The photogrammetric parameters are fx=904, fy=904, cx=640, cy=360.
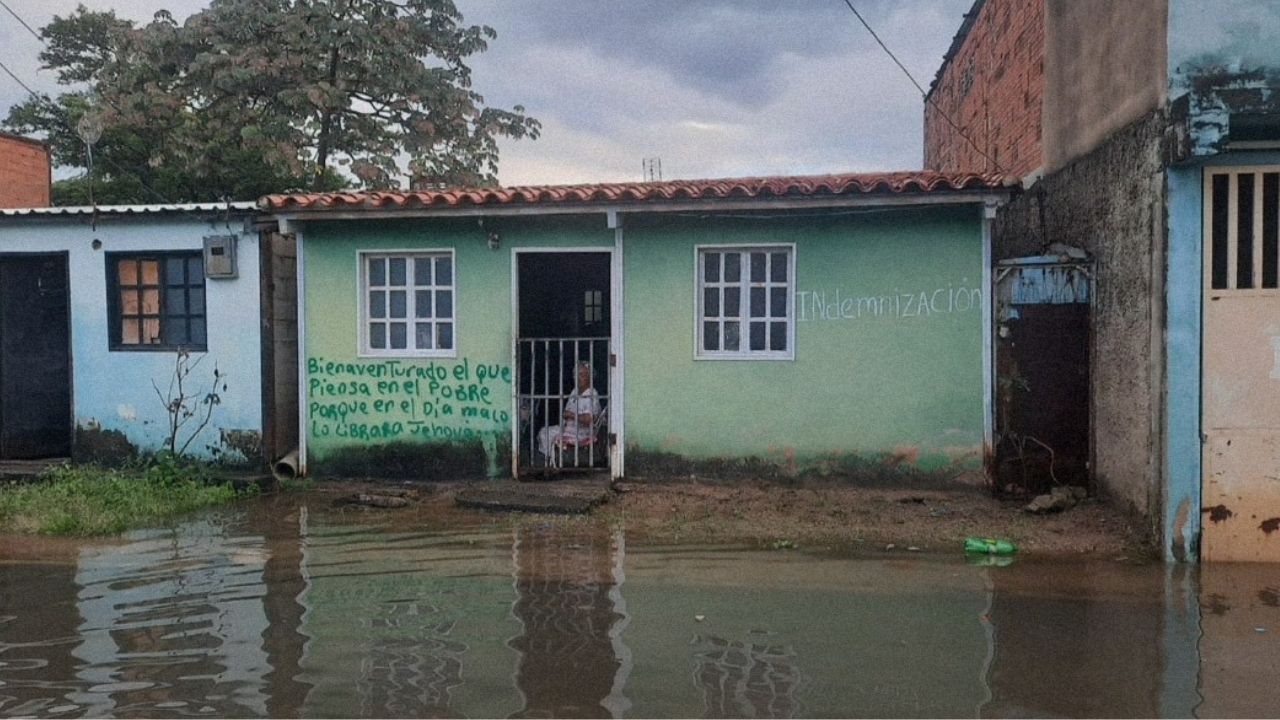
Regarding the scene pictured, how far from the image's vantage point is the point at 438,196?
885 centimetres

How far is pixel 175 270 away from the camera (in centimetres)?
1004

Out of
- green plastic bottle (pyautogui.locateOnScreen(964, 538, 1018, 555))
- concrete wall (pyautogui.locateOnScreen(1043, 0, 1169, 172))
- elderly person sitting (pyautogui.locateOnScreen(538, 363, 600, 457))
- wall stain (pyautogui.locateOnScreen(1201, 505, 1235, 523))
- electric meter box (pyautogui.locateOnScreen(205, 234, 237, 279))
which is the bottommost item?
green plastic bottle (pyautogui.locateOnScreen(964, 538, 1018, 555))

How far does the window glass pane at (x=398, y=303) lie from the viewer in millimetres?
9570

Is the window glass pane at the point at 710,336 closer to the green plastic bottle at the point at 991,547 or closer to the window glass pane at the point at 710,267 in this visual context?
the window glass pane at the point at 710,267

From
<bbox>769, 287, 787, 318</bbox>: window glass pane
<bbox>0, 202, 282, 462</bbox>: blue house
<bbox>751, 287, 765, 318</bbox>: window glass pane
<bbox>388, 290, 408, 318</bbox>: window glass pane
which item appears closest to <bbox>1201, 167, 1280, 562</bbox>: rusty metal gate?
<bbox>769, 287, 787, 318</bbox>: window glass pane

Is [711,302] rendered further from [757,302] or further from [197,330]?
[197,330]

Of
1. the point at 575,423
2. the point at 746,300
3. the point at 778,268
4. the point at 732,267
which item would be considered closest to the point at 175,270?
the point at 575,423

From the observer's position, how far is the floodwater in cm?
414

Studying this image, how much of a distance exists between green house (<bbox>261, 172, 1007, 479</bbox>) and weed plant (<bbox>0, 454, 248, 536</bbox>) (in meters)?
1.17

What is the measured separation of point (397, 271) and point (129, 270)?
3171 mm

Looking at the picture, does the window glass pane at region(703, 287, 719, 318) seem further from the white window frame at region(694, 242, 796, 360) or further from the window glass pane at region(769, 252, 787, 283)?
the window glass pane at region(769, 252, 787, 283)

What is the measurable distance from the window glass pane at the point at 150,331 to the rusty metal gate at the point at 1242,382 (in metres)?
10.1

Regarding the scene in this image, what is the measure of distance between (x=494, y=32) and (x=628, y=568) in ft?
52.7

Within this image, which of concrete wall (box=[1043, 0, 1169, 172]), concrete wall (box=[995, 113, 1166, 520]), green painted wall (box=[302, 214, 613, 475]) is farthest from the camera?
green painted wall (box=[302, 214, 613, 475])
